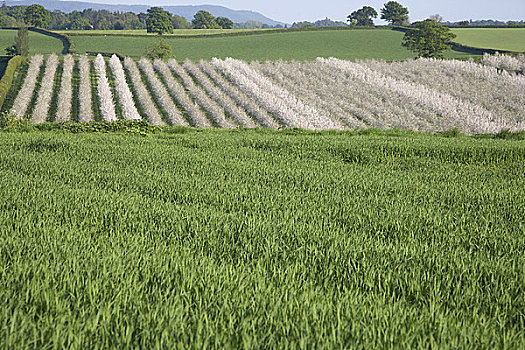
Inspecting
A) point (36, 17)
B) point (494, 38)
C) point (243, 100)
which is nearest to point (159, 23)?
point (36, 17)

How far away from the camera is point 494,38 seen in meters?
60.6

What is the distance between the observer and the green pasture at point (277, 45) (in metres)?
50.6

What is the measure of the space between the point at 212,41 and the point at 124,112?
36.8 metres

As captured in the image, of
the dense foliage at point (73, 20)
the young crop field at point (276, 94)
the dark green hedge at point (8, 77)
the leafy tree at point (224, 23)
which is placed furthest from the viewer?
the leafy tree at point (224, 23)

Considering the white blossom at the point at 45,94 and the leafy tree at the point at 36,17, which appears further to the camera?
the leafy tree at the point at 36,17

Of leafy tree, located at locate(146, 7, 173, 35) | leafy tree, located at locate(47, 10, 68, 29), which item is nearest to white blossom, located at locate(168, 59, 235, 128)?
leafy tree, located at locate(146, 7, 173, 35)

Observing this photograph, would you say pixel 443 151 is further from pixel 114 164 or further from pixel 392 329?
pixel 392 329

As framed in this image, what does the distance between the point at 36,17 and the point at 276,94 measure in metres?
74.7

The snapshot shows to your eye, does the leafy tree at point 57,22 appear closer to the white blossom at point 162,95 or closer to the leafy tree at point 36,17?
the leafy tree at point 36,17

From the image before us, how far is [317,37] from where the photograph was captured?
61.9m

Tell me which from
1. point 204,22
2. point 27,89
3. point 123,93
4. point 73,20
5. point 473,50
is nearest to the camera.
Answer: point 27,89

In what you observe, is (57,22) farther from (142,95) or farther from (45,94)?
(142,95)

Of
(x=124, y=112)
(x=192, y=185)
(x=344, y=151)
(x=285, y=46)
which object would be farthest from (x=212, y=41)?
(x=192, y=185)

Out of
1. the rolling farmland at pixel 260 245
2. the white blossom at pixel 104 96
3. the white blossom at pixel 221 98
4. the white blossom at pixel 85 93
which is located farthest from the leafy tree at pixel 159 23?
the rolling farmland at pixel 260 245
